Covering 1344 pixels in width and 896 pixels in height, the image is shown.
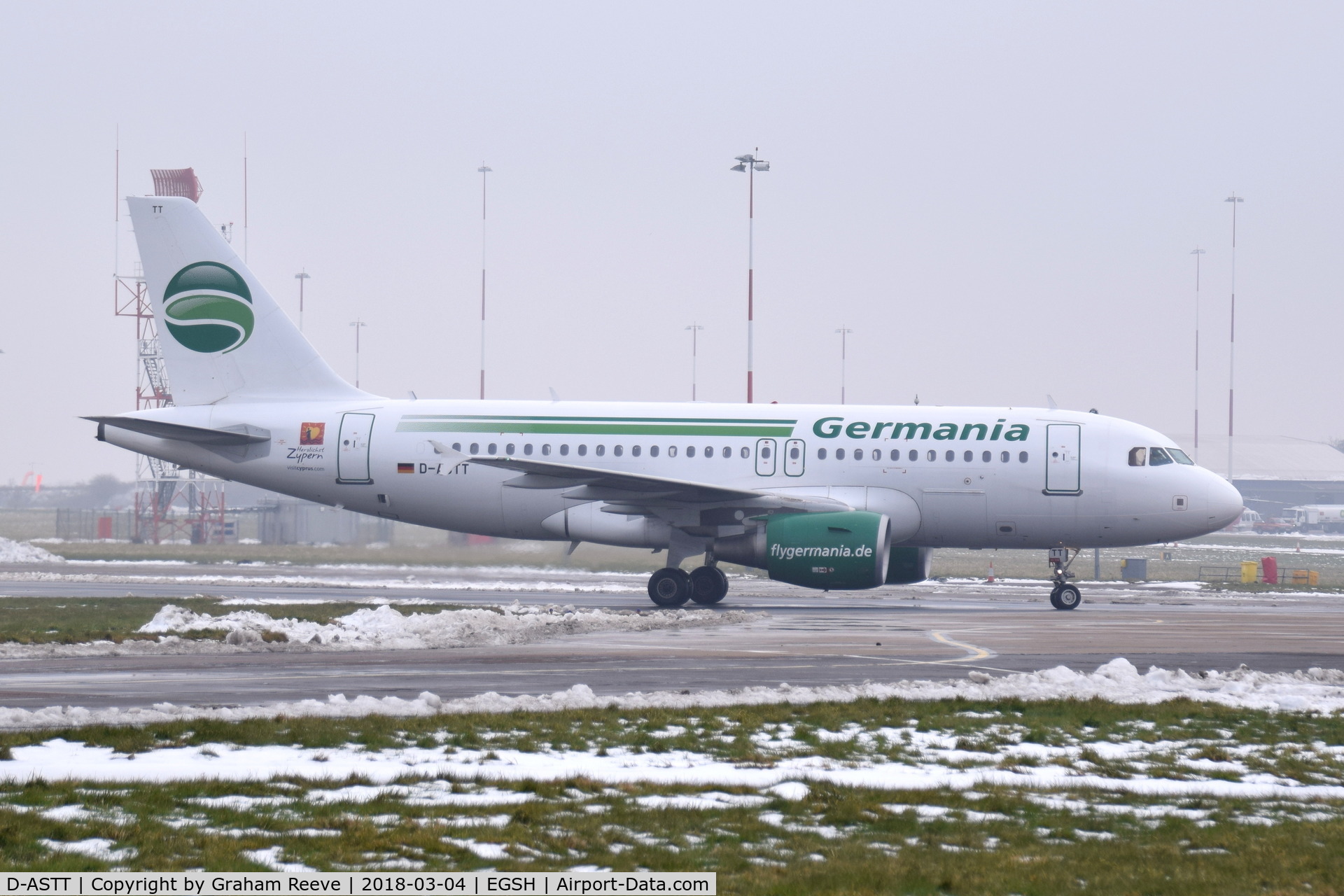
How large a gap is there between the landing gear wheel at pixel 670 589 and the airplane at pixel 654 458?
0.03 meters

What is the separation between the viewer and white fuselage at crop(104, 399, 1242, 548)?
91.3 ft

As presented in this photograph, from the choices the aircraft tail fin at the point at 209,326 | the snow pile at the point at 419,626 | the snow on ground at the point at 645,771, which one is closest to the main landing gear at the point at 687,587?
the snow pile at the point at 419,626

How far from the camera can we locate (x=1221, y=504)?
92.3 ft

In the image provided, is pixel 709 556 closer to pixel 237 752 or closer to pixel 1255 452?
pixel 237 752

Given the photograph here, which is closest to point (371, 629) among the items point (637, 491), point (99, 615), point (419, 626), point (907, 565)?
point (419, 626)

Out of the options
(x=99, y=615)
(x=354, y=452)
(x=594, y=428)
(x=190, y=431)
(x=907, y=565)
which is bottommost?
(x=99, y=615)

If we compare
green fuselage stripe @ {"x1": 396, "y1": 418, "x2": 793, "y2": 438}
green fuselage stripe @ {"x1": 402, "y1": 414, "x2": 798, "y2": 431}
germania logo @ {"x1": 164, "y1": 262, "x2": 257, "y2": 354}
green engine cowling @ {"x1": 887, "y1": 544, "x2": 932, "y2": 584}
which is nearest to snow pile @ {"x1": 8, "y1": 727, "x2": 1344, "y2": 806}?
green fuselage stripe @ {"x1": 396, "y1": 418, "x2": 793, "y2": 438}

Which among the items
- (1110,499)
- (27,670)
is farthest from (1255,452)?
(27,670)

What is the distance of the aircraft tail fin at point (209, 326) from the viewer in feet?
97.7

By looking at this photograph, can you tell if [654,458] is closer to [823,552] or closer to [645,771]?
[823,552]

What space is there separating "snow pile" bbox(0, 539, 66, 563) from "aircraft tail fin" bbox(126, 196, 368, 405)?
16.0 meters

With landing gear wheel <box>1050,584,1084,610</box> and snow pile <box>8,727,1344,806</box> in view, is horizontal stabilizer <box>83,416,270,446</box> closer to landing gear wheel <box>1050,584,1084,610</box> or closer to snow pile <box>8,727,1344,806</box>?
landing gear wheel <box>1050,584,1084,610</box>

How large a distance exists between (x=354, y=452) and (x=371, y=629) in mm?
10239

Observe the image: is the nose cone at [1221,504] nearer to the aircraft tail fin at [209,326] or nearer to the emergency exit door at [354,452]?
the emergency exit door at [354,452]
